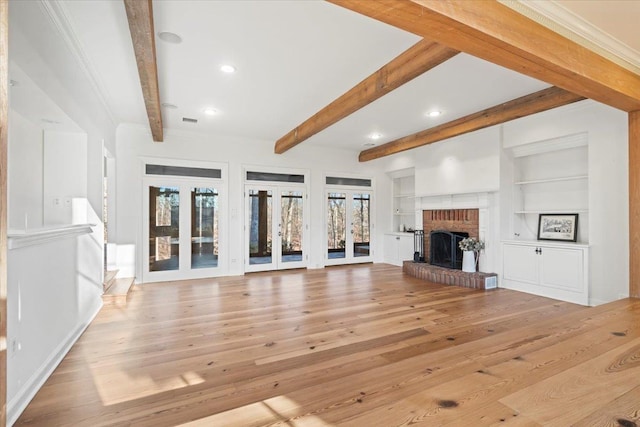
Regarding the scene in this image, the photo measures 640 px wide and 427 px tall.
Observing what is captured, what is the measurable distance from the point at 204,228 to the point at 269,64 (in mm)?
3967

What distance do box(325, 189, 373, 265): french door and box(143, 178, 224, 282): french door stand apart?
8.88 ft

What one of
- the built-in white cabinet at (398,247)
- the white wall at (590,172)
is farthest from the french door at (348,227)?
the white wall at (590,172)

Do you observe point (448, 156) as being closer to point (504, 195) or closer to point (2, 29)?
point (504, 195)

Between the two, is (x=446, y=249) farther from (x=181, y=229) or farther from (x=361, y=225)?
(x=181, y=229)

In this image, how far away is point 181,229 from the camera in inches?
243

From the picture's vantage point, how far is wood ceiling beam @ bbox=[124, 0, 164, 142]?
7.16ft

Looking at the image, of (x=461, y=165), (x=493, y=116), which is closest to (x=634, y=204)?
(x=493, y=116)

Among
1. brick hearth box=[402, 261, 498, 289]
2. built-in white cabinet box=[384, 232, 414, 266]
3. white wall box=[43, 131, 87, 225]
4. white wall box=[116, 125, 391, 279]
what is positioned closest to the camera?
white wall box=[43, 131, 87, 225]

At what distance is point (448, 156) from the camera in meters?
6.38

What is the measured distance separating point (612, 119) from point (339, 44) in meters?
3.85

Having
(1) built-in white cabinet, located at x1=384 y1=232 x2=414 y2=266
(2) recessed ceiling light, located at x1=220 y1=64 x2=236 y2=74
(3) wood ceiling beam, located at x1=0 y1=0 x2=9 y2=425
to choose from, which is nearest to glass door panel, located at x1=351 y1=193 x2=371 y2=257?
(1) built-in white cabinet, located at x1=384 y1=232 x2=414 y2=266

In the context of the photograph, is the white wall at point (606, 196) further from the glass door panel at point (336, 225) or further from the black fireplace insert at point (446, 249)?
the glass door panel at point (336, 225)

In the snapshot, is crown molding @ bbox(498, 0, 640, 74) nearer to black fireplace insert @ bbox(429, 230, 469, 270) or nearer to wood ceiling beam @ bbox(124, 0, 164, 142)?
wood ceiling beam @ bbox(124, 0, 164, 142)

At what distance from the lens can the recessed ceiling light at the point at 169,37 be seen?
9.35ft
